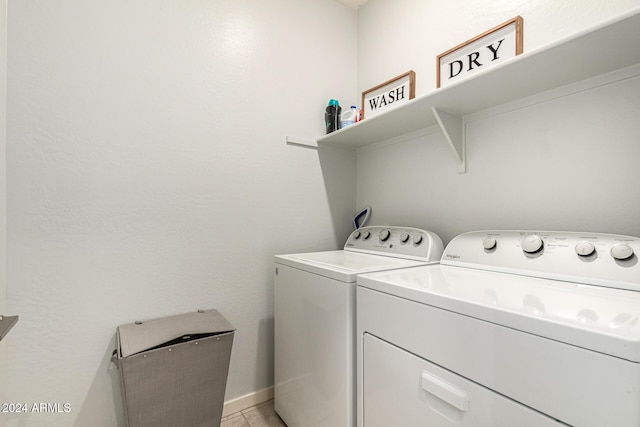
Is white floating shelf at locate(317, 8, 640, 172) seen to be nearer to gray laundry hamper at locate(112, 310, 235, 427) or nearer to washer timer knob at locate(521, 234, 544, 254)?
washer timer knob at locate(521, 234, 544, 254)

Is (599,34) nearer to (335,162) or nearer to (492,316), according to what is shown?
(492,316)

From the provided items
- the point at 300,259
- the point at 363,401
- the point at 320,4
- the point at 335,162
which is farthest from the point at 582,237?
the point at 320,4

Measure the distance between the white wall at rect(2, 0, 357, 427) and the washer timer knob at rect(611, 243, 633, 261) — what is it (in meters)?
1.32

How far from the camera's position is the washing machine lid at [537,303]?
1.69ft

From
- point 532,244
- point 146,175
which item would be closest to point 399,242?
point 532,244

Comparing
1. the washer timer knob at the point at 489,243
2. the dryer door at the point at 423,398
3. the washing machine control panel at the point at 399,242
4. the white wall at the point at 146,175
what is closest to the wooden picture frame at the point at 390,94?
the white wall at the point at 146,175

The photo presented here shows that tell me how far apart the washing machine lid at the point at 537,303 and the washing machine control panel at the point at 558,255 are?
3cm

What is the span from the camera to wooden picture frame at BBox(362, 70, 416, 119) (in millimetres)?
1585

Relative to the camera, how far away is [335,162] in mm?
1946

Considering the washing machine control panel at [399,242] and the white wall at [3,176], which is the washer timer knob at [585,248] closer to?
the washing machine control panel at [399,242]

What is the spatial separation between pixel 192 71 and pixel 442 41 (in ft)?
4.22

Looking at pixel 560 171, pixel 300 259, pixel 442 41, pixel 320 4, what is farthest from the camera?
pixel 320 4

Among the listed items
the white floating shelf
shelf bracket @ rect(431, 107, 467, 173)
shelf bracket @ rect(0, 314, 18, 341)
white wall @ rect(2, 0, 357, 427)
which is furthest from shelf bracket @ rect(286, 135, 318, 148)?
shelf bracket @ rect(0, 314, 18, 341)

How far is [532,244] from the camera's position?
1021mm
